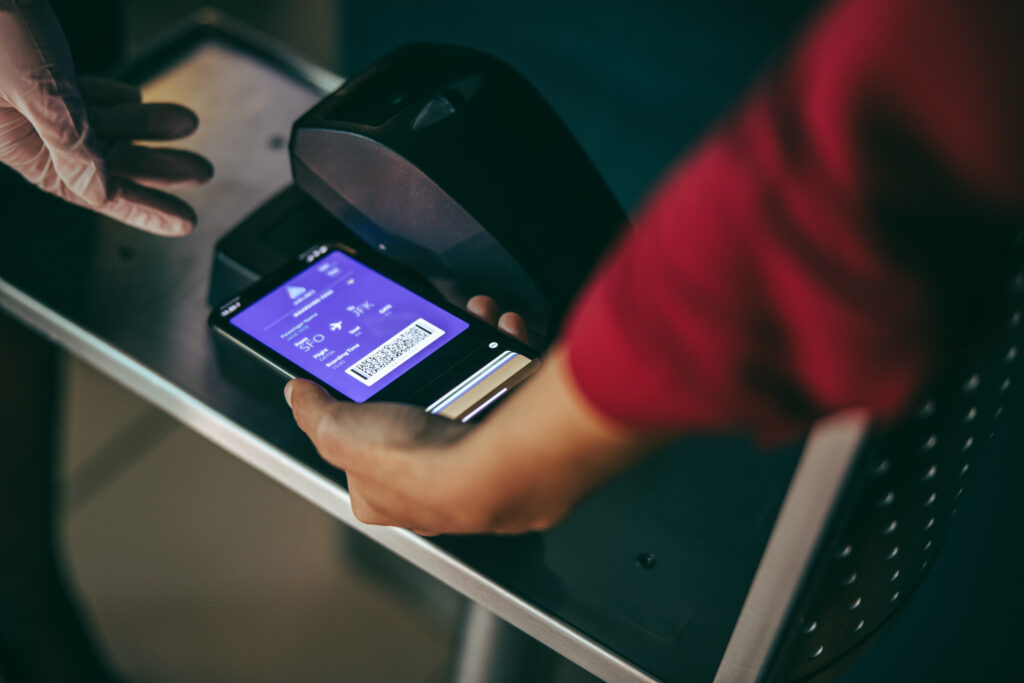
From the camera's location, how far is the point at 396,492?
0.46 metres

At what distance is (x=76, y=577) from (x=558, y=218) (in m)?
1.14

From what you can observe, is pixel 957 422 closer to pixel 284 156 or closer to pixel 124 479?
pixel 284 156

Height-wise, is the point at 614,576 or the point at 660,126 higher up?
the point at 660,126

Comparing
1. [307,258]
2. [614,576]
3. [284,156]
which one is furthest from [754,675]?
[284,156]

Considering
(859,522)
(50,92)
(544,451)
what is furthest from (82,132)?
(859,522)

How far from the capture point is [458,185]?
1.90 feet

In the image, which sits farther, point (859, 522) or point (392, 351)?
point (392, 351)

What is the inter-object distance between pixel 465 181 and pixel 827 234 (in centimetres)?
37

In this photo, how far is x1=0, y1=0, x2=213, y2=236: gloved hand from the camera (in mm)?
619

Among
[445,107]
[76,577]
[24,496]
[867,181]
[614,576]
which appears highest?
[867,181]

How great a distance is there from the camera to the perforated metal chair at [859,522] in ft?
1.04

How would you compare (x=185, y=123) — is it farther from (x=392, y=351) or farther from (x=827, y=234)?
(x=827, y=234)

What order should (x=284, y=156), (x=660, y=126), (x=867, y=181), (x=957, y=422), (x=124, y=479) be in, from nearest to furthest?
1. (x=867, y=181)
2. (x=957, y=422)
3. (x=284, y=156)
4. (x=660, y=126)
5. (x=124, y=479)

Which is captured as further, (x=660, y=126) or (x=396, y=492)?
(x=660, y=126)
